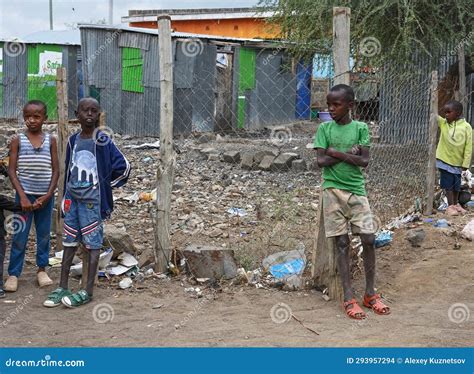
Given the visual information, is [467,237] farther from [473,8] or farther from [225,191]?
[473,8]

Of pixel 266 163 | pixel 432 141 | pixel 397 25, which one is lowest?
pixel 266 163

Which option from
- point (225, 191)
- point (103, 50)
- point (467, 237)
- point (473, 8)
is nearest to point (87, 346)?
point (467, 237)

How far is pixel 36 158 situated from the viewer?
15.9ft

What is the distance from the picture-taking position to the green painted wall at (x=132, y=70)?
18.0 m

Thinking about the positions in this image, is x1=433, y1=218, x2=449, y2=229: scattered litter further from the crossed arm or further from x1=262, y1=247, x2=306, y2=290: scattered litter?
the crossed arm

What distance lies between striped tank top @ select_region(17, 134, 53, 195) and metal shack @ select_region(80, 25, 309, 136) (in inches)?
492

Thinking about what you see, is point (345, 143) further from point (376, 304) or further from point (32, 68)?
point (32, 68)

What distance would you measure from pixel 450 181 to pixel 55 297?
4.90m

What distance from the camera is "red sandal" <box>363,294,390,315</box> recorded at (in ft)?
14.1

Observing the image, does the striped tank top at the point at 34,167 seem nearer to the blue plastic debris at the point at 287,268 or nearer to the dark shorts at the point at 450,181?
the blue plastic debris at the point at 287,268

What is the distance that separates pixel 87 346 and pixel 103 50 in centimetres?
1575

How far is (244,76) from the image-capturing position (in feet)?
65.7

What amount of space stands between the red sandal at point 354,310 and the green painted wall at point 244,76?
51.4ft

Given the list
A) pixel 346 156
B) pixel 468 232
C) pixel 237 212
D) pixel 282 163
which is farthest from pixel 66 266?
pixel 282 163
